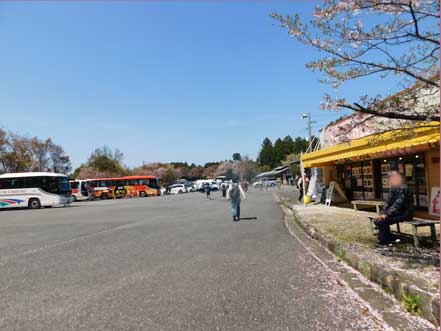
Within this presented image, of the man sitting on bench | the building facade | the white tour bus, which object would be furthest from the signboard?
the white tour bus

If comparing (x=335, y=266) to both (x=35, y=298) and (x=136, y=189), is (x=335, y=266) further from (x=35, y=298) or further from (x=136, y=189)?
(x=136, y=189)

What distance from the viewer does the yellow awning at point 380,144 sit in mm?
6455

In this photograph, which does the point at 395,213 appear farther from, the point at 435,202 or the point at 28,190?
the point at 28,190

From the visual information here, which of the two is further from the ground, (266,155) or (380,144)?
(266,155)

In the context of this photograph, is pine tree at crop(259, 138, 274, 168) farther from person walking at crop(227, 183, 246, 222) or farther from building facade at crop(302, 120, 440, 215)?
person walking at crop(227, 183, 246, 222)

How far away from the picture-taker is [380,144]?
396 inches

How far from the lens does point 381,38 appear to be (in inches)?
212

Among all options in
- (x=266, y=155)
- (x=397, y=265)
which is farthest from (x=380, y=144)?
(x=266, y=155)

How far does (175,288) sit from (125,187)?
45.2 metres

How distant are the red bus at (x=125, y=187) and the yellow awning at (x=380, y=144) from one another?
32354 millimetres

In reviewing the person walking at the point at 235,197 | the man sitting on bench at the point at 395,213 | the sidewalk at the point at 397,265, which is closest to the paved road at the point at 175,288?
the sidewalk at the point at 397,265

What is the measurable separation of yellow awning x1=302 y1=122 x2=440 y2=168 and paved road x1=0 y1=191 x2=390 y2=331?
9.04ft

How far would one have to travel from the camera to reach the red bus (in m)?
47.9

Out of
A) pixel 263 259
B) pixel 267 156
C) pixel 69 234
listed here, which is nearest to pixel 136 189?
pixel 69 234
